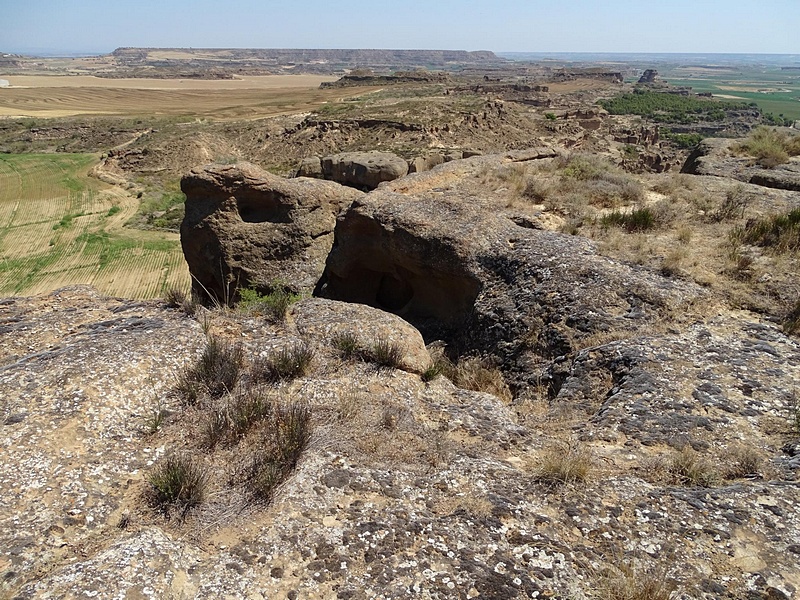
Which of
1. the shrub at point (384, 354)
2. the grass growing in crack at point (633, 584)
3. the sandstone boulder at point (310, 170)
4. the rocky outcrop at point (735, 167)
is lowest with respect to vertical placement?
the grass growing in crack at point (633, 584)

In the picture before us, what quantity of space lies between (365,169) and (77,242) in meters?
15.3

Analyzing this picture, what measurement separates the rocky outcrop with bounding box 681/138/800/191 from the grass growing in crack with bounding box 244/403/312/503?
1226cm

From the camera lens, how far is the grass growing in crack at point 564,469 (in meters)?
4.34

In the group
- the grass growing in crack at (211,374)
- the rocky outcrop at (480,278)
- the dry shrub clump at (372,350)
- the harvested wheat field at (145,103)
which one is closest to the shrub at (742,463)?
the rocky outcrop at (480,278)

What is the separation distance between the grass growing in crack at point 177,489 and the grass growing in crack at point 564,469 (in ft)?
9.16

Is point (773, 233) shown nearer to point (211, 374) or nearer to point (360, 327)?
Result: point (360, 327)

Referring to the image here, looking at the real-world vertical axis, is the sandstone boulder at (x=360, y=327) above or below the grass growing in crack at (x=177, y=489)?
above

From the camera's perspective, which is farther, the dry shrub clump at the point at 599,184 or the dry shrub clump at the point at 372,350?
the dry shrub clump at the point at 599,184

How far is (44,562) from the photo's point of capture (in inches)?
141

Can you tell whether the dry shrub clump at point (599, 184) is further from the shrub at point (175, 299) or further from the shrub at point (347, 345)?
the shrub at point (175, 299)

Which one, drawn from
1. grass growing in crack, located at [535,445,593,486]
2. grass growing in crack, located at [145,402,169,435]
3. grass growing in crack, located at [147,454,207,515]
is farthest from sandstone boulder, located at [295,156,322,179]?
grass growing in crack, located at [535,445,593,486]

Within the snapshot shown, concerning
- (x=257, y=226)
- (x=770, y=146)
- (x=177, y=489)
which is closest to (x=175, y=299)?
(x=177, y=489)

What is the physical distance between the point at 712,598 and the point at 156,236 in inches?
1108

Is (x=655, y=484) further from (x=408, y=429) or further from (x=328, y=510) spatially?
(x=328, y=510)
